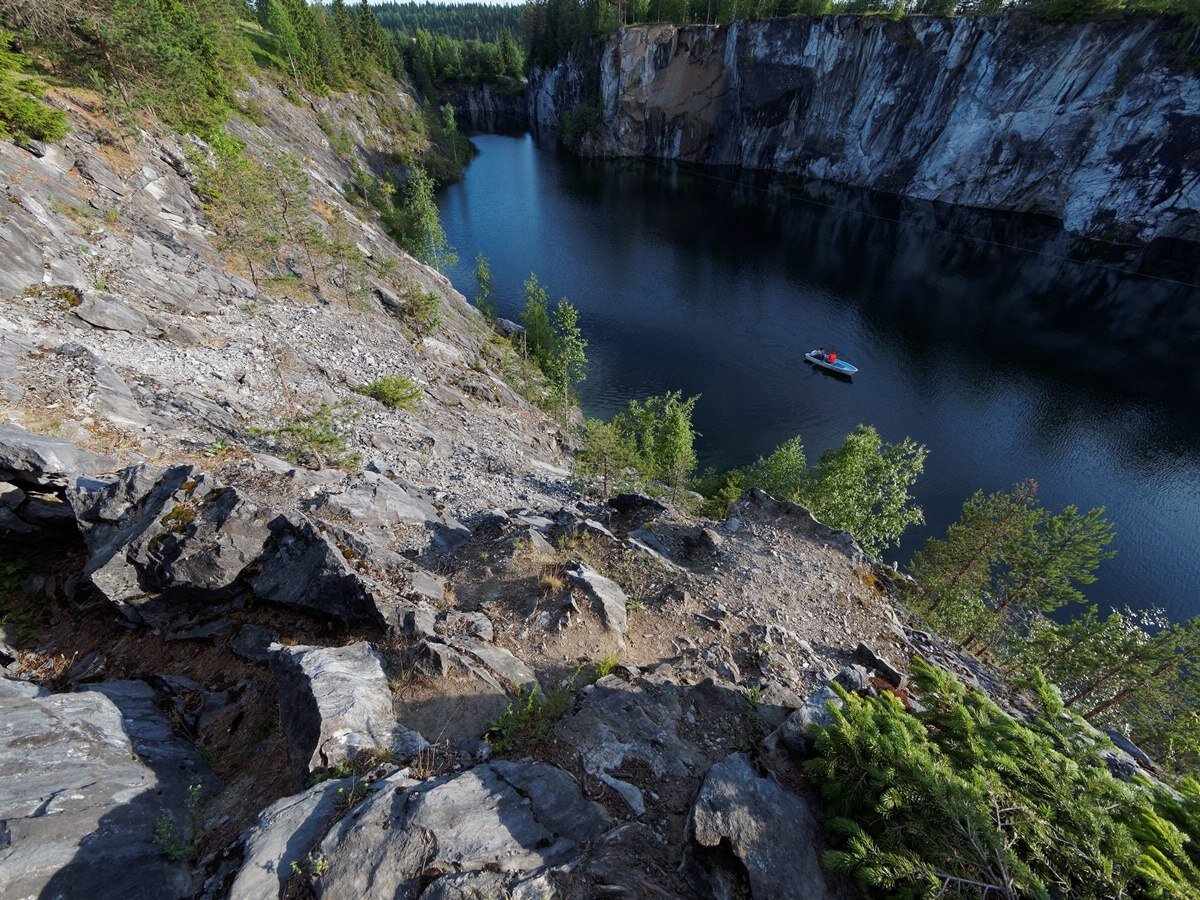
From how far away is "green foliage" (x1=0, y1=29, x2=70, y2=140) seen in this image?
70.7 feet

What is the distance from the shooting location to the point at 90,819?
18.5 ft

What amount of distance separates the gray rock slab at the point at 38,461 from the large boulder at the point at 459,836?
Answer: 1014 centimetres

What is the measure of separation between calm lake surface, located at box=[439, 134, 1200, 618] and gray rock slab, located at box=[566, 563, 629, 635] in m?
26.4

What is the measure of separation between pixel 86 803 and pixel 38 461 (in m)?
8.15

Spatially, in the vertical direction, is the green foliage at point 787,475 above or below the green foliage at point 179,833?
below

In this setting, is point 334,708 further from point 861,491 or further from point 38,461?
point 861,491

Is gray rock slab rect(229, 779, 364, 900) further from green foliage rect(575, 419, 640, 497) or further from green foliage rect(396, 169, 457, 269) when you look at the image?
green foliage rect(396, 169, 457, 269)

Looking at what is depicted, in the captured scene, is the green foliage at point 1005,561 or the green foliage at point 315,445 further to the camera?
the green foliage at point 1005,561

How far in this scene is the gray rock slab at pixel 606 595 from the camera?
11.3 meters

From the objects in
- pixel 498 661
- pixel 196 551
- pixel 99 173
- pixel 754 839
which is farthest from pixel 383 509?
pixel 99 173

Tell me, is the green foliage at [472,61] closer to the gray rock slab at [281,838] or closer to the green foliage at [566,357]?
the green foliage at [566,357]

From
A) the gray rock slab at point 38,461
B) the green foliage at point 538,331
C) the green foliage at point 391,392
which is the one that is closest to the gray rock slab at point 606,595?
the gray rock slab at point 38,461

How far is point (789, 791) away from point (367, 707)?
5.72 meters

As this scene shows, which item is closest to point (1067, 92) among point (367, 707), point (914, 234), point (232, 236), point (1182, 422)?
point (914, 234)
